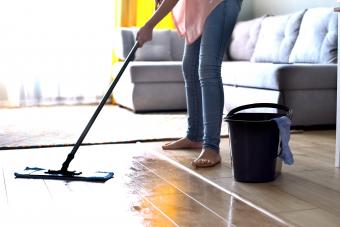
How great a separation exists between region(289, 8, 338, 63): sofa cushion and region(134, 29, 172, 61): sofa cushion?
4.64 feet

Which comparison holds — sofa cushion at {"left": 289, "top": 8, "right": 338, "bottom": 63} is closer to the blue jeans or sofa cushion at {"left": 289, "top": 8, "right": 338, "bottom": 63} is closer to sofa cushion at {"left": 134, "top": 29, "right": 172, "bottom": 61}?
sofa cushion at {"left": 134, "top": 29, "right": 172, "bottom": 61}

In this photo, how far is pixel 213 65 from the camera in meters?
2.12

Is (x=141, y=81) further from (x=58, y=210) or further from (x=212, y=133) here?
(x=58, y=210)

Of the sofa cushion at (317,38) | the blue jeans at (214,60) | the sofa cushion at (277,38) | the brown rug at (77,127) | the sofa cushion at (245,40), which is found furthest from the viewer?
the sofa cushion at (245,40)

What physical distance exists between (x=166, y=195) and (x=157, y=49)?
340cm

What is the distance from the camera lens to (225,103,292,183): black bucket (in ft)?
5.90

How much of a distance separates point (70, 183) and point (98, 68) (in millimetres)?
3522

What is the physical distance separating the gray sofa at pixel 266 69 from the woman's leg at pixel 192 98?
0.87 meters

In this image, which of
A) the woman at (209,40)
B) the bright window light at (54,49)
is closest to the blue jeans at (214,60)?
the woman at (209,40)

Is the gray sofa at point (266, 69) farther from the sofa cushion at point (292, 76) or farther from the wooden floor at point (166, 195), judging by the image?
the wooden floor at point (166, 195)

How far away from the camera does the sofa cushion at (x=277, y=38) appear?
410cm

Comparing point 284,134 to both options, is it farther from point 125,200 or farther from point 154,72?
point 154,72

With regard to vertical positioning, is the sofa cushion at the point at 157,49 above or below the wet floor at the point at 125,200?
above

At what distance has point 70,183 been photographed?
1.86 metres
